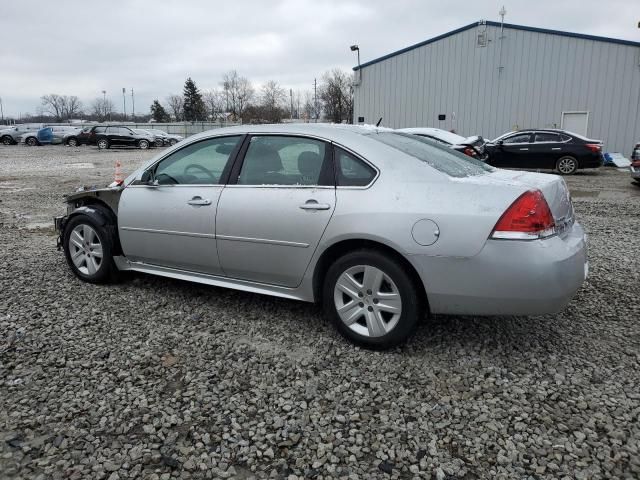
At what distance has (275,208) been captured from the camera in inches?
140

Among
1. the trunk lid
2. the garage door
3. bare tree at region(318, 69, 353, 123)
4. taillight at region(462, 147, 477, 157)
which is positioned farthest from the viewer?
bare tree at region(318, 69, 353, 123)

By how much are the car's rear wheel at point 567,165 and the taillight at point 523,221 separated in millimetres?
14130

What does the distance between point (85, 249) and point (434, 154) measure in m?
3.28

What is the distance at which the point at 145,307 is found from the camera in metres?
4.19

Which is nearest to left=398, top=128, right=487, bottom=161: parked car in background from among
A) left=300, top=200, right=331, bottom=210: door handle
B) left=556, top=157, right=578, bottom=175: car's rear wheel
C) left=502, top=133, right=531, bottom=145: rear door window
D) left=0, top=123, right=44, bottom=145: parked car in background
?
left=502, top=133, right=531, bottom=145: rear door window

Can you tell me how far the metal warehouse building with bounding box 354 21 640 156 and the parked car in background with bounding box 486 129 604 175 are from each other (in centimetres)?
661

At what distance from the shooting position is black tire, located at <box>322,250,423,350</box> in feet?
10.3

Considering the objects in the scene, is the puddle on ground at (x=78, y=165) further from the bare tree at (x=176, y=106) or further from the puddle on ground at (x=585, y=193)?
the bare tree at (x=176, y=106)

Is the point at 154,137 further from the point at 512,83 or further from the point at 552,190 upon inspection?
the point at 552,190

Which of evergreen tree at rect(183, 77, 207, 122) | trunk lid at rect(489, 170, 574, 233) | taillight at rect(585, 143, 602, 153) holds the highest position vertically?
evergreen tree at rect(183, 77, 207, 122)

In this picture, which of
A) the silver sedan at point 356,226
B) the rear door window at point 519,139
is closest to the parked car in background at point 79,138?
the rear door window at point 519,139

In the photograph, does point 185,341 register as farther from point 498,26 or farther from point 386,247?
point 498,26

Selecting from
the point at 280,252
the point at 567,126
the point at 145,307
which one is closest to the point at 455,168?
the point at 280,252

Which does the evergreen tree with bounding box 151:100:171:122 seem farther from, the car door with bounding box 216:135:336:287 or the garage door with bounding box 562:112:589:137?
the car door with bounding box 216:135:336:287
